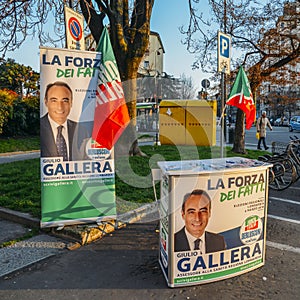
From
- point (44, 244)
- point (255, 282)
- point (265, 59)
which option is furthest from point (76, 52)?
point (265, 59)

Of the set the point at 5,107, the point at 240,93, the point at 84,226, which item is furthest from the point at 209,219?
the point at 5,107

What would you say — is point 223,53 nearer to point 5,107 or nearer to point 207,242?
point 207,242

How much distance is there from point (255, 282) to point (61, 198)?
2.63 meters

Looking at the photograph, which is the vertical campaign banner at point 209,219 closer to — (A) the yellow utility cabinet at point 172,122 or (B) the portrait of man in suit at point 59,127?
(B) the portrait of man in suit at point 59,127

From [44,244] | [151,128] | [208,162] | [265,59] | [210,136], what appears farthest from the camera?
[151,128]

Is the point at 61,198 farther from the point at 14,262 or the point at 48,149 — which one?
the point at 14,262

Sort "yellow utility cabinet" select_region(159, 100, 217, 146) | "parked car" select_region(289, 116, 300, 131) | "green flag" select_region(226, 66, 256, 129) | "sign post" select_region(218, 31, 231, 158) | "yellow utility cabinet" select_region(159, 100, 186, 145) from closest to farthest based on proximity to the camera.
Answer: "sign post" select_region(218, 31, 231, 158)
"green flag" select_region(226, 66, 256, 129)
"yellow utility cabinet" select_region(159, 100, 217, 146)
"yellow utility cabinet" select_region(159, 100, 186, 145)
"parked car" select_region(289, 116, 300, 131)

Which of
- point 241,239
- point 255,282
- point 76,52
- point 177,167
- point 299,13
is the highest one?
point 299,13

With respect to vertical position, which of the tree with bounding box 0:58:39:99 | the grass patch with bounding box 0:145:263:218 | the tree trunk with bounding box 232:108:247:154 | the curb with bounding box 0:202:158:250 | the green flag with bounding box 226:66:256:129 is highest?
the tree with bounding box 0:58:39:99

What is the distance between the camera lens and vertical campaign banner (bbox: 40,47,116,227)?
4.03 metres

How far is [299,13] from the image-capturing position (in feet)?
34.9

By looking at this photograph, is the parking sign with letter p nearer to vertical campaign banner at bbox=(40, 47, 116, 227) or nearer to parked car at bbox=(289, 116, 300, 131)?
vertical campaign banner at bbox=(40, 47, 116, 227)

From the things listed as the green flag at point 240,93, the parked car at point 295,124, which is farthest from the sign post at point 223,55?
the parked car at point 295,124

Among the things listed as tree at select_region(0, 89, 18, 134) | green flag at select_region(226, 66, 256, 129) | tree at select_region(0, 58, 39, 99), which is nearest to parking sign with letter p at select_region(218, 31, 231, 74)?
green flag at select_region(226, 66, 256, 129)
